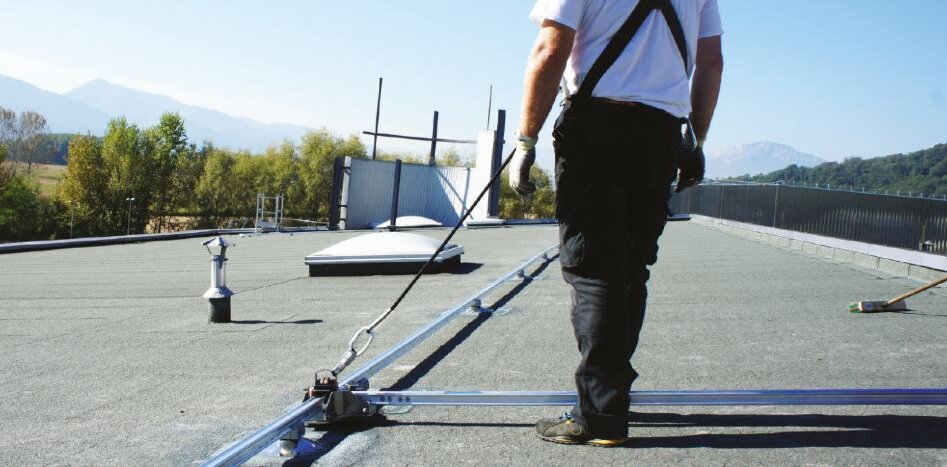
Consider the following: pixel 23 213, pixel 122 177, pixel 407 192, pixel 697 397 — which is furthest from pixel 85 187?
pixel 697 397

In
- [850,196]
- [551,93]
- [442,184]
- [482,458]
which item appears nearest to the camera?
[482,458]

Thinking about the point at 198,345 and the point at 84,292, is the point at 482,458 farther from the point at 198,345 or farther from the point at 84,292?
the point at 84,292

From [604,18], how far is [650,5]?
0.48 ft

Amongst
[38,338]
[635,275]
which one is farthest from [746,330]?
[38,338]

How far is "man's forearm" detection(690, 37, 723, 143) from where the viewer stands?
268 cm

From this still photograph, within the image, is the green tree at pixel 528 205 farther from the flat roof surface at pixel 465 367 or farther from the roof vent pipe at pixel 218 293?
the roof vent pipe at pixel 218 293

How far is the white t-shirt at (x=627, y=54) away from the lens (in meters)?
2.32

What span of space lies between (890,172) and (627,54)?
146 ft

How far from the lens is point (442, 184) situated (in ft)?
128

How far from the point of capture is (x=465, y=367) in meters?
3.15

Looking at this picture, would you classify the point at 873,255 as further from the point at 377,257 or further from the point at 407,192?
the point at 407,192

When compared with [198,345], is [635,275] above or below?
above

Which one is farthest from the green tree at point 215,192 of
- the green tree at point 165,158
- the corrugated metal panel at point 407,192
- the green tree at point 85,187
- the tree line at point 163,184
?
the corrugated metal panel at point 407,192

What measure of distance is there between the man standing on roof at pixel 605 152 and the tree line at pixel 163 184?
265ft
